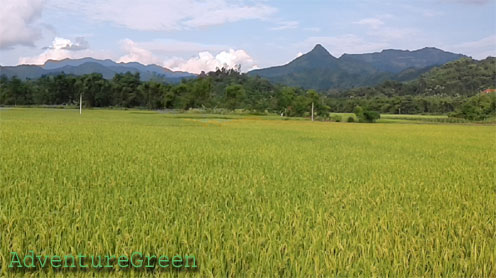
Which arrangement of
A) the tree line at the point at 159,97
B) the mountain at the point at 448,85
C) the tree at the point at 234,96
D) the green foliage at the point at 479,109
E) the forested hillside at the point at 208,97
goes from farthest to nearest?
the mountain at the point at 448,85 → the tree line at the point at 159,97 → the tree at the point at 234,96 → the forested hillside at the point at 208,97 → the green foliage at the point at 479,109

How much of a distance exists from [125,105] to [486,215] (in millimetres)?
78584

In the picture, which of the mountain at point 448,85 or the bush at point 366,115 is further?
the mountain at point 448,85

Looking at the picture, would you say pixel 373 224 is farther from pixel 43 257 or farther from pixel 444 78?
pixel 444 78

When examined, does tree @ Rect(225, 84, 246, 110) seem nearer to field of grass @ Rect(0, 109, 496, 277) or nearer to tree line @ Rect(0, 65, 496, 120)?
tree line @ Rect(0, 65, 496, 120)

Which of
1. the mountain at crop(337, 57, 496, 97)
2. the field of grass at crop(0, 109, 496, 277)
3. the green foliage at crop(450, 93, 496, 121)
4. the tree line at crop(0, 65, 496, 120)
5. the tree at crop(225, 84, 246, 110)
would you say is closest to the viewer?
the field of grass at crop(0, 109, 496, 277)

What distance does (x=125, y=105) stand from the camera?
Result: 7581cm

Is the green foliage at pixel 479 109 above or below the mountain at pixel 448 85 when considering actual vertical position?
below

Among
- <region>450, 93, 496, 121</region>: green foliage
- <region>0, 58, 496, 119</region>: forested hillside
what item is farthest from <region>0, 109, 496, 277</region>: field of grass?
<region>450, 93, 496, 121</region>: green foliage

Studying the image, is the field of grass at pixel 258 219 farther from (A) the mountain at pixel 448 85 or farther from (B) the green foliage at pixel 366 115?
(A) the mountain at pixel 448 85

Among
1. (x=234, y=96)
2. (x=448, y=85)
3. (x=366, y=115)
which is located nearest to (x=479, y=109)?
(x=366, y=115)

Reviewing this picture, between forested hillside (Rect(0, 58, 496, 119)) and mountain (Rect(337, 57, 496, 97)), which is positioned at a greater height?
mountain (Rect(337, 57, 496, 97))

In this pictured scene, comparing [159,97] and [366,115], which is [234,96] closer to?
[159,97]

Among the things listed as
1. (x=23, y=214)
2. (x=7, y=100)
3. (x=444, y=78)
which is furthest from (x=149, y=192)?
(x=444, y=78)

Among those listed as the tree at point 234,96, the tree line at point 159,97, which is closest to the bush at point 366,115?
the tree line at point 159,97
